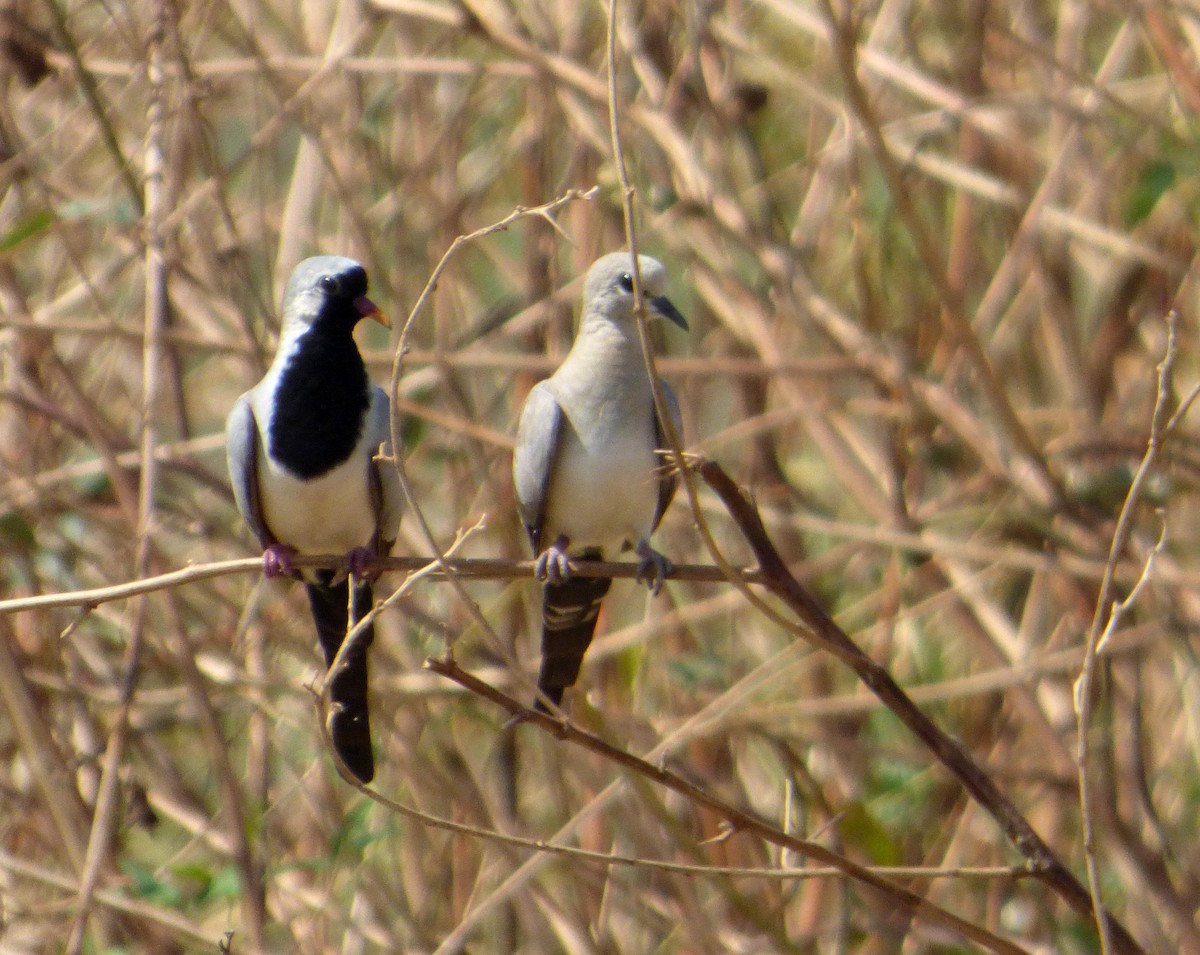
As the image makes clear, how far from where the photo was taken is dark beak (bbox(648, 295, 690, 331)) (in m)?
3.02

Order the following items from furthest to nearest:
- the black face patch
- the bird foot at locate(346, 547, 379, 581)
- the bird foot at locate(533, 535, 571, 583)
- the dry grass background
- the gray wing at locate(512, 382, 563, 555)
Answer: the dry grass background
the gray wing at locate(512, 382, 563, 555)
the black face patch
the bird foot at locate(533, 535, 571, 583)
the bird foot at locate(346, 547, 379, 581)

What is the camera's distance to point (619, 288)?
10.6ft

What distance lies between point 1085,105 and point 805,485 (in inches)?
57.9

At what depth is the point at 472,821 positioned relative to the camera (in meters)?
4.20

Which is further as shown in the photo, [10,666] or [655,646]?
[655,646]

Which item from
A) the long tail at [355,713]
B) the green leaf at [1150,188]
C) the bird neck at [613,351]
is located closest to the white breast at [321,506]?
the long tail at [355,713]

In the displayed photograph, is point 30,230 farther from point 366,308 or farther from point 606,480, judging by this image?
point 606,480

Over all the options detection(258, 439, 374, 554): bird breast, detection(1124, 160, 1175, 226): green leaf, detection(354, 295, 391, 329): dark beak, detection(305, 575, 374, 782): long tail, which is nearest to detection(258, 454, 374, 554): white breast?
detection(258, 439, 374, 554): bird breast

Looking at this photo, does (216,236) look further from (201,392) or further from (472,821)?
(472,821)

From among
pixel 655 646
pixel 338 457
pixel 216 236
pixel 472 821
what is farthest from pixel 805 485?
pixel 338 457

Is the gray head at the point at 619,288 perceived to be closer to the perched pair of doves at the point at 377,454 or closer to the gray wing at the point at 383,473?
the perched pair of doves at the point at 377,454

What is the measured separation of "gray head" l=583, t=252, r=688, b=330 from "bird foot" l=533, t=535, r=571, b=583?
1.62 feet

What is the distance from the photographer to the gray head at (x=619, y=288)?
3.08 m

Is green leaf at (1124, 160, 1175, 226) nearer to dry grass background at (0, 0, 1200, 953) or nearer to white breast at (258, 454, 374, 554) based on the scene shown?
dry grass background at (0, 0, 1200, 953)
